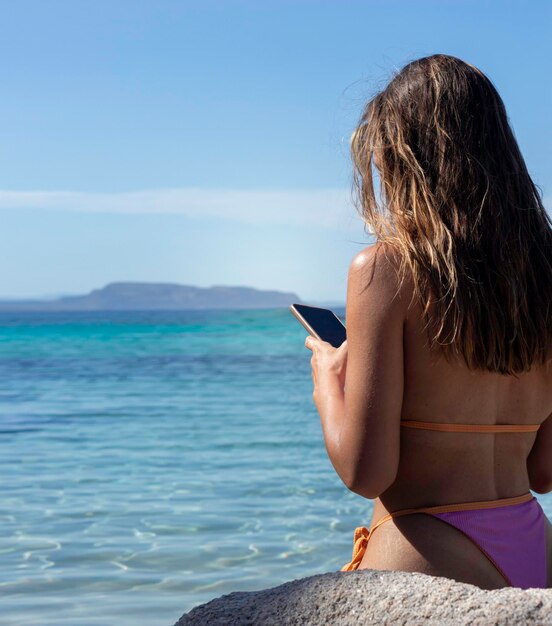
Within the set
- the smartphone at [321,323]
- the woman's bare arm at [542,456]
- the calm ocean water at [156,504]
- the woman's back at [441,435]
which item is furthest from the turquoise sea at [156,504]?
the woman's back at [441,435]

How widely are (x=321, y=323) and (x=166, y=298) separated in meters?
126

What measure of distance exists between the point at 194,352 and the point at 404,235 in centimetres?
→ 2433

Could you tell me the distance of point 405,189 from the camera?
185cm

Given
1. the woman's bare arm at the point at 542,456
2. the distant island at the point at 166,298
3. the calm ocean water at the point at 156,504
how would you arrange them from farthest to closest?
the distant island at the point at 166,298, the calm ocean water at the point at 156,504, the woman's bare arm at the point at 542,456

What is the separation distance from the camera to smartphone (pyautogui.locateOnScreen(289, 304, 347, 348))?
7.14ft

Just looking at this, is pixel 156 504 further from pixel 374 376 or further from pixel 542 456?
pixel 374 376

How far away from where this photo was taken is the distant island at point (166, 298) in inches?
5039

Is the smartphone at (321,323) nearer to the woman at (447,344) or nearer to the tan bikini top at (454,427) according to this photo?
the woman at (447,344)

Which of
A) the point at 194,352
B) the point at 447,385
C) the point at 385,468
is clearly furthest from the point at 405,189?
the point at 194,352

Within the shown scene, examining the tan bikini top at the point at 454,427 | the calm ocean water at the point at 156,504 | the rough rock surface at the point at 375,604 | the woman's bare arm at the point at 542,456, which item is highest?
the tan bikini top at the point at 454,427

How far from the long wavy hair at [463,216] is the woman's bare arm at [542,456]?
0.73 ft

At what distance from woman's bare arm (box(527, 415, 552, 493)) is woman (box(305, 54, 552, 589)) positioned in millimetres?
109

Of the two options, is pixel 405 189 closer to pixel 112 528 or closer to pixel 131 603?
pixel 131 603

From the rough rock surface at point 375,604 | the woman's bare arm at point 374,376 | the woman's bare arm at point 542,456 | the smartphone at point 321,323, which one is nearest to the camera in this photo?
the rough rock surface at point 375,604
